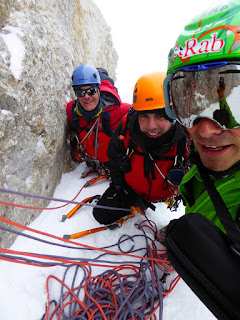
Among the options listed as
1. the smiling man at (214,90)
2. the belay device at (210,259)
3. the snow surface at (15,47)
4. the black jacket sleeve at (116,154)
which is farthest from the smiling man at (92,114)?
the belay device at (210,259)

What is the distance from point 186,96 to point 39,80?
2.09 m

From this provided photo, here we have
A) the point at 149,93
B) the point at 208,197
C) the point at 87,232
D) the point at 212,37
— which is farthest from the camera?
the point at 87,232

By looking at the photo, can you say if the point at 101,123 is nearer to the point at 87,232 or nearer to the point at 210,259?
the point at 87,232

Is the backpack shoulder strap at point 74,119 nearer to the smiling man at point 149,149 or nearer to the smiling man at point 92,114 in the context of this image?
the smiling man at point 92,114

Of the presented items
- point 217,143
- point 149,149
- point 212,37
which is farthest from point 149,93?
point 217,143

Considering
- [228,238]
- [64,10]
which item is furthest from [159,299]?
[64,10]

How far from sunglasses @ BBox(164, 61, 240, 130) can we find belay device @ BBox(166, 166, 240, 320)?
462mm

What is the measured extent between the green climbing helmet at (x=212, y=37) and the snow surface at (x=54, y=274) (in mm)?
1867

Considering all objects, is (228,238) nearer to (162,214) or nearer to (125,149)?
(125,149)

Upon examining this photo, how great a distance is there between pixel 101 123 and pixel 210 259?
2783mm

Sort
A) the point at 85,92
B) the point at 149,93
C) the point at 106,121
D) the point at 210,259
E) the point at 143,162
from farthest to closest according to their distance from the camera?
the point at 106,121 < the point at 85,92 < the point at 143,162 < the point at 149,93 < the point at 210,259

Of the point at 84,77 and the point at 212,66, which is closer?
the point at 212,66

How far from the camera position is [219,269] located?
656mm

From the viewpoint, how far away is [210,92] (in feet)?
3.09
